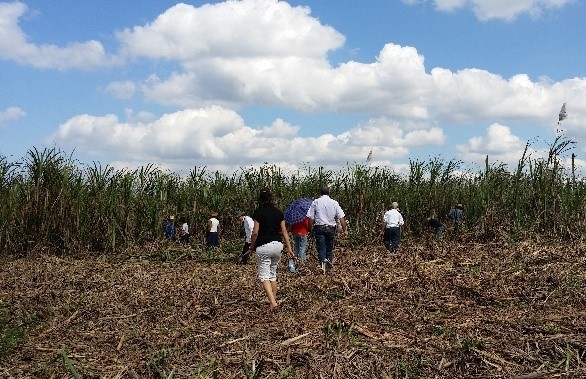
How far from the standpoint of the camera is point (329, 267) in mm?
11875

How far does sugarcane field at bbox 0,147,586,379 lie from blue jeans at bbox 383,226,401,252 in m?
0.83

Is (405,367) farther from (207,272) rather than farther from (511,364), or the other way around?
(207,272)

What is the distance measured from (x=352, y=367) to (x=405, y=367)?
0.47 metres

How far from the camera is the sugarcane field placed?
5.78 m

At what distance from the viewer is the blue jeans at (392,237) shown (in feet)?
49.3

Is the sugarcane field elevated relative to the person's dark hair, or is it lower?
lower

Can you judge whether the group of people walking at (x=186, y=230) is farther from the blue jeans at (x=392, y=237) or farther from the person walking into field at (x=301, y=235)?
the blue jeans at (x=392, y=237)

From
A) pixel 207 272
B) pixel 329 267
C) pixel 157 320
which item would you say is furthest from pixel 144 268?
pixel 157 320

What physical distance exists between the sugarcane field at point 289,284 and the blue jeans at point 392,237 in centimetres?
83

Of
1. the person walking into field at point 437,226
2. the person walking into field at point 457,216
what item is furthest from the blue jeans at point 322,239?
the person walking into field at point 457,216

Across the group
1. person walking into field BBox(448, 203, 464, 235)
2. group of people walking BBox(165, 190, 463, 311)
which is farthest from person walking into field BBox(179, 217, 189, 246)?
person walking into field BBox(448, 203, 464, 235)

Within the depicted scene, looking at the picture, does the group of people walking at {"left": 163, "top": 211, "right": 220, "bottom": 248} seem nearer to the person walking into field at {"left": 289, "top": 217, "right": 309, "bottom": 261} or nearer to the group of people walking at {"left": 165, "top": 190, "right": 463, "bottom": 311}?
the group of people walking at {"left": 165, "top": 190, "right": 463, "bottom": 311}

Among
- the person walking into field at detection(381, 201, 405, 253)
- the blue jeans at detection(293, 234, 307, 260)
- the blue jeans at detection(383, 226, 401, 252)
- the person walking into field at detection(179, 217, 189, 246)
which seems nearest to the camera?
the blue jeans at detection(293, 234, 307, 260)

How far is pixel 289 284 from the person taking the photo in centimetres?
983
